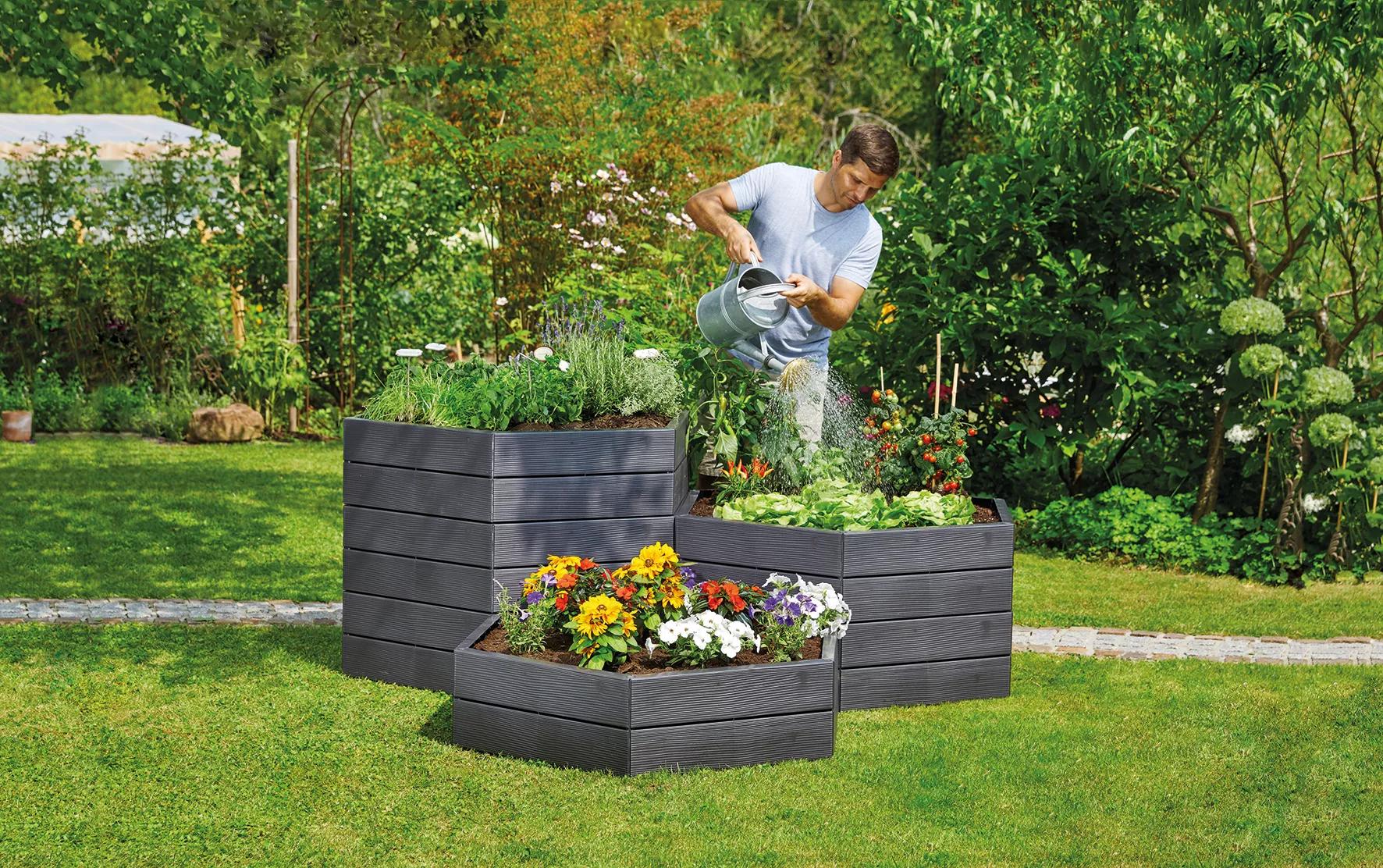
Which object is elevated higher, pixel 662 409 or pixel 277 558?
pixel 662 409

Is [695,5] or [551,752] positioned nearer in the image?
[551,752]

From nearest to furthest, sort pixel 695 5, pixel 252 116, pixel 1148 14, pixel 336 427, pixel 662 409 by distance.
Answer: pixel 662 409, pixel 1148 14, pixel 252 116, pixel 336 427, pixel 695 5

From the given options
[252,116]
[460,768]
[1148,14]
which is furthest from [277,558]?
[1148,14]

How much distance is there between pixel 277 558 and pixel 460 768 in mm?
3327

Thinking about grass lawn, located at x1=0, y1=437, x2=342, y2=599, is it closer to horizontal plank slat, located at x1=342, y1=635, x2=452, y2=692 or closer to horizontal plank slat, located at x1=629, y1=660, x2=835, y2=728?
horizontal plank slat, located at x1=342, y1=635, x2=452, y2=692

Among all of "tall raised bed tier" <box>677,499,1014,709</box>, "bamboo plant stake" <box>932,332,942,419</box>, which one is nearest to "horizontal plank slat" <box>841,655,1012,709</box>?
"tall raised bed tier" <box>677,499,1014,709</box>

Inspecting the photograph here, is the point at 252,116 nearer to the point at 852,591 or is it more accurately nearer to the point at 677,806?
the point at 852,591

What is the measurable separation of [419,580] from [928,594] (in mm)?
1721

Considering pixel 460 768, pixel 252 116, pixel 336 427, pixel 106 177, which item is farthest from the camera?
pixel 106 177

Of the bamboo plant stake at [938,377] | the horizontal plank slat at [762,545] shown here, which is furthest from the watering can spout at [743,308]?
the bamboo plant stake at [938,377]

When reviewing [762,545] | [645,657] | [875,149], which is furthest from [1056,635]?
[645,657]

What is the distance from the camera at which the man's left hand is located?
16.9 feet

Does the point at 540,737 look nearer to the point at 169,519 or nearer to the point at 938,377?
the point at 938,377

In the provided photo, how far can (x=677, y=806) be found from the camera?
4.06 meters
